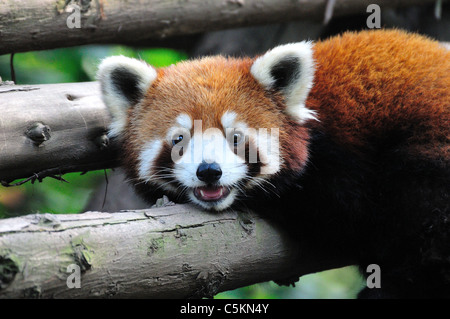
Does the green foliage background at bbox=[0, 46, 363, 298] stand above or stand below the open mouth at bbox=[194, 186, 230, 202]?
above

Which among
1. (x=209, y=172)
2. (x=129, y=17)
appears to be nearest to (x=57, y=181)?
(x=129, y=17)

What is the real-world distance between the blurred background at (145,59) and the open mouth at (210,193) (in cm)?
99

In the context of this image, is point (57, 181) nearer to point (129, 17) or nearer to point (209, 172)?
point (129, 17)

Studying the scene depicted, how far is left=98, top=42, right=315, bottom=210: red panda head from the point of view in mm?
2750

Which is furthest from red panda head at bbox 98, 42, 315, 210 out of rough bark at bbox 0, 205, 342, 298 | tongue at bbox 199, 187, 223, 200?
rough bark at bbox 0, 205, 342, 298

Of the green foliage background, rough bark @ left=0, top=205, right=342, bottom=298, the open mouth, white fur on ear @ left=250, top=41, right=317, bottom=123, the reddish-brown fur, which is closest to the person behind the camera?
rough bark @ left=0, top=205, right=342, bottom=298

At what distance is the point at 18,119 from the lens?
9.94ft

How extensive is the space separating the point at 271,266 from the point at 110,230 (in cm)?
100

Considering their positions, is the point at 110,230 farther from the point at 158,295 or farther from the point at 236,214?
the point at 236,214

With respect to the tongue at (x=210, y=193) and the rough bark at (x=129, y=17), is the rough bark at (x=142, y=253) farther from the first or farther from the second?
the rough bark at (x=129, y=17)

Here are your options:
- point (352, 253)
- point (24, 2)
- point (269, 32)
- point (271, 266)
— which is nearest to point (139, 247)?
point (271, 266)

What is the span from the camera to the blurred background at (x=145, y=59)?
4348 mm

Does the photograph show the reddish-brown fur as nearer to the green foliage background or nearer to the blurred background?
the blurred background

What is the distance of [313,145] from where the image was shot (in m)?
3.08
